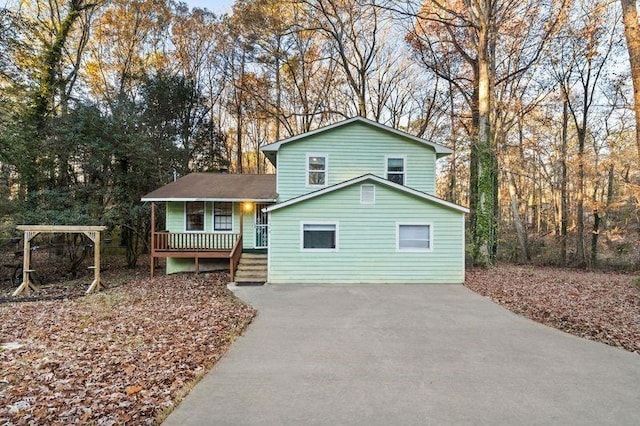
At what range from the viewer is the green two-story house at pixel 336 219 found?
11422 mm

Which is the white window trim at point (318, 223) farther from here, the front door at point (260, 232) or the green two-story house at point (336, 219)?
the front door at point (260, 232)

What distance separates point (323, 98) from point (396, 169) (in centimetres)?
1150

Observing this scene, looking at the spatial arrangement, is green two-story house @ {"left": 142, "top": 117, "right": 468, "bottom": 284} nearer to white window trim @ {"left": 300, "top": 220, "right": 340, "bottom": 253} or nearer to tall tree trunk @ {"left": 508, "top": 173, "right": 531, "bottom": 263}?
white window trim @ {"left": 300, "top": 220, "right": 340, "bottom": 253}

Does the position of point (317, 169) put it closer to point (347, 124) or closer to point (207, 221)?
point (347, 124)

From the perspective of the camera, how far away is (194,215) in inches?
578

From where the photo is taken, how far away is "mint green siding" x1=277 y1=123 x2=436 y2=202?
13.9 m

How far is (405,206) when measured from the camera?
11516 millimetres

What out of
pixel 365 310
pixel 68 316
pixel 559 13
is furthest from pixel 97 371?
pixel 559 13

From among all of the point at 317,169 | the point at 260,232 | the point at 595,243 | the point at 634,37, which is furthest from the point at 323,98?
the point at 595,243

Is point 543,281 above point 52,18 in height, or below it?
below

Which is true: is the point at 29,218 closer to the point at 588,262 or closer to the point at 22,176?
the point at 22,176

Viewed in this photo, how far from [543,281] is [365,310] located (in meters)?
7.57

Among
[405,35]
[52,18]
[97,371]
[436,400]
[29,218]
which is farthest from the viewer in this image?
[405,35]

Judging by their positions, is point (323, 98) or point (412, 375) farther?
point (323, 98)
